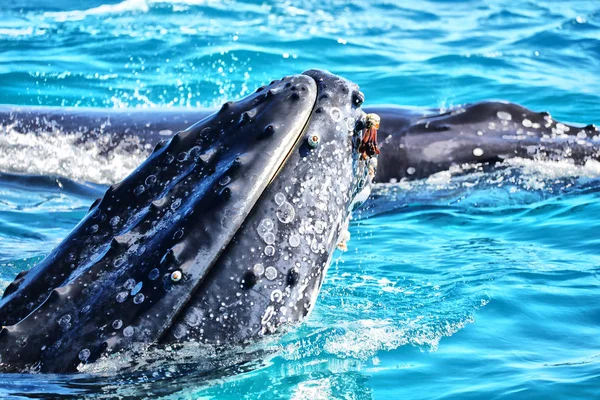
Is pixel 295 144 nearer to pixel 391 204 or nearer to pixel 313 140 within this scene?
pixel 313 140

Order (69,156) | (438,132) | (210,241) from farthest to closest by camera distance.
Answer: (69,156)
(438,132)
(210,241)

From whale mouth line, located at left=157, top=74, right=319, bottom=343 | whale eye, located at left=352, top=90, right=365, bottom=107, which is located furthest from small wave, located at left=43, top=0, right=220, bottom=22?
whale mouth line, located at left=157, top=74, right=319, bottom=343

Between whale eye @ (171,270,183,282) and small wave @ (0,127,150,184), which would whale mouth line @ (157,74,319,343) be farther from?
small wave @ (0,127,150,184)

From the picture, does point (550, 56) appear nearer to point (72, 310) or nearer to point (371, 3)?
point (371, 3)

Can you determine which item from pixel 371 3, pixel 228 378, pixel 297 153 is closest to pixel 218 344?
pixel 228 378

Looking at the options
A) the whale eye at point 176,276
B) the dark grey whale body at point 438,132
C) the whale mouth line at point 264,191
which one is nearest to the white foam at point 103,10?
the dark grey whale body at point 438,132

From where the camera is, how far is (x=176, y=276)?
4508mm

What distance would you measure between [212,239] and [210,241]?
13 millimetres

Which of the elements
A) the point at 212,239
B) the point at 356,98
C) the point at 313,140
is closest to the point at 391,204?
the point at 356,98

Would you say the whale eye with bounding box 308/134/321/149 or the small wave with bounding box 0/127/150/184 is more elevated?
the whale eye with bounding box 308/134/321/149

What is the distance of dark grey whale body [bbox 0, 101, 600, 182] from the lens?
10680 millimetres

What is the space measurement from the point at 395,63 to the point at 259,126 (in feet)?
45.9

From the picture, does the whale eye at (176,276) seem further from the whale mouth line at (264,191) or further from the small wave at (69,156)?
the small wave at (69,156)

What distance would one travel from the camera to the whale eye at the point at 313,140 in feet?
16.1
